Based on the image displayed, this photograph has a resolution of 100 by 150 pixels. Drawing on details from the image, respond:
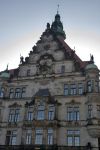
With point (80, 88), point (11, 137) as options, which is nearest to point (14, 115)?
point (11, 137)

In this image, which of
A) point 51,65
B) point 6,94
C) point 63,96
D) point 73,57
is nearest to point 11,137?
point 6,94

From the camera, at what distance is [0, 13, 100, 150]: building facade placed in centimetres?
3400

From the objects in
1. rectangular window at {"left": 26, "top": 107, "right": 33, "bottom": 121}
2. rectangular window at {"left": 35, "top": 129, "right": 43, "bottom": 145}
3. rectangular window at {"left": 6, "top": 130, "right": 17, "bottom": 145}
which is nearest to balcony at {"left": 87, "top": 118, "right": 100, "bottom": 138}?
rectangular window at {"left": 35, "top": 129, "right": 43, "bottom": 145}

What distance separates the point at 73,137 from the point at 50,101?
621 cm

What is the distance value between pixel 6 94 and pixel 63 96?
976 centimetres

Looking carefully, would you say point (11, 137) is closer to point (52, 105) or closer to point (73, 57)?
point (52, 105)

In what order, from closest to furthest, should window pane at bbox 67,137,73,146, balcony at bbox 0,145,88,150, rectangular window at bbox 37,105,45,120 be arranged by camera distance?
balcony at bbox 0,145,88,150 → window pane at bbox 67,137,73,146 → rectangular window at bbox 37,105,45,120

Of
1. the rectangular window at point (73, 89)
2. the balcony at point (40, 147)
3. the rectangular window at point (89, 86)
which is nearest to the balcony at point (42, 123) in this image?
the balcony at point (40, 147)

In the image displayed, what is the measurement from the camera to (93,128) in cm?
3253

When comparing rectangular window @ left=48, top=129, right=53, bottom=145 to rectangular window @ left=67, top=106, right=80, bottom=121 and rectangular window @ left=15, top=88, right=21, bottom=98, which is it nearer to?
rectangular window @ left=67, top=106, right=80, bottom=121

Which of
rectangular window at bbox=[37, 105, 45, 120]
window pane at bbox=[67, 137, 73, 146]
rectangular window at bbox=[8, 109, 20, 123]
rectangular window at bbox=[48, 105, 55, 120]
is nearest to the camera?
window pane at bbox=[67, 137, 73, 146]

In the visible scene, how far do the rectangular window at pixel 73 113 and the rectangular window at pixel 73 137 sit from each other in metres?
1.84

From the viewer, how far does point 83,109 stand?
35125 mm

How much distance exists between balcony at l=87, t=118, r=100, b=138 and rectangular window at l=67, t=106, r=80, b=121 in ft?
8.05
